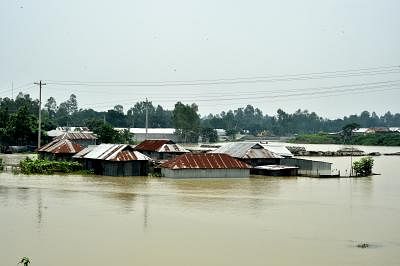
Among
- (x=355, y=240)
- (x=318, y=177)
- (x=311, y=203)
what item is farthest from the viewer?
(x=318, y=177)

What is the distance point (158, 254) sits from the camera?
58.9 feet

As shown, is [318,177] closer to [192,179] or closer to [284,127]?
[192,179]

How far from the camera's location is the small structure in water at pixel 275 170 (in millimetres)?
45562

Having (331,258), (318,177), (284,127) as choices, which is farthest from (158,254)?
(284,127)

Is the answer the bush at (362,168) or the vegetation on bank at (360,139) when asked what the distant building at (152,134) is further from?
the bush at (362,168)

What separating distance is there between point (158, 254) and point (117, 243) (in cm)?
184

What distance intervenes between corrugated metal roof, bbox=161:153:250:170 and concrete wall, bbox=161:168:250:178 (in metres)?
0.24

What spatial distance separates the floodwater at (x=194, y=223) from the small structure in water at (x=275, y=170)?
7.56m

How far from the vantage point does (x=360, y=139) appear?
399ft

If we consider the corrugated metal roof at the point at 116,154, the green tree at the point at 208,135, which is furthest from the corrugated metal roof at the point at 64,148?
the green tree at the point at 208,135

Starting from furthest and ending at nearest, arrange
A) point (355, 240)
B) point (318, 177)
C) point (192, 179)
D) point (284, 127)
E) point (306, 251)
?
point (284, 127), point (318, 177), point (192, 179), point (355, 240), point (306, 251)

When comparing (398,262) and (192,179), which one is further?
(192,179)

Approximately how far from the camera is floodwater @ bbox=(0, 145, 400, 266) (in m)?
17.8

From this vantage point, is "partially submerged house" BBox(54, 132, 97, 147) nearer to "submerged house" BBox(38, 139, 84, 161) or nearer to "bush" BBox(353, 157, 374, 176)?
"submerged house" BBox(38, 139, 84, 161)
